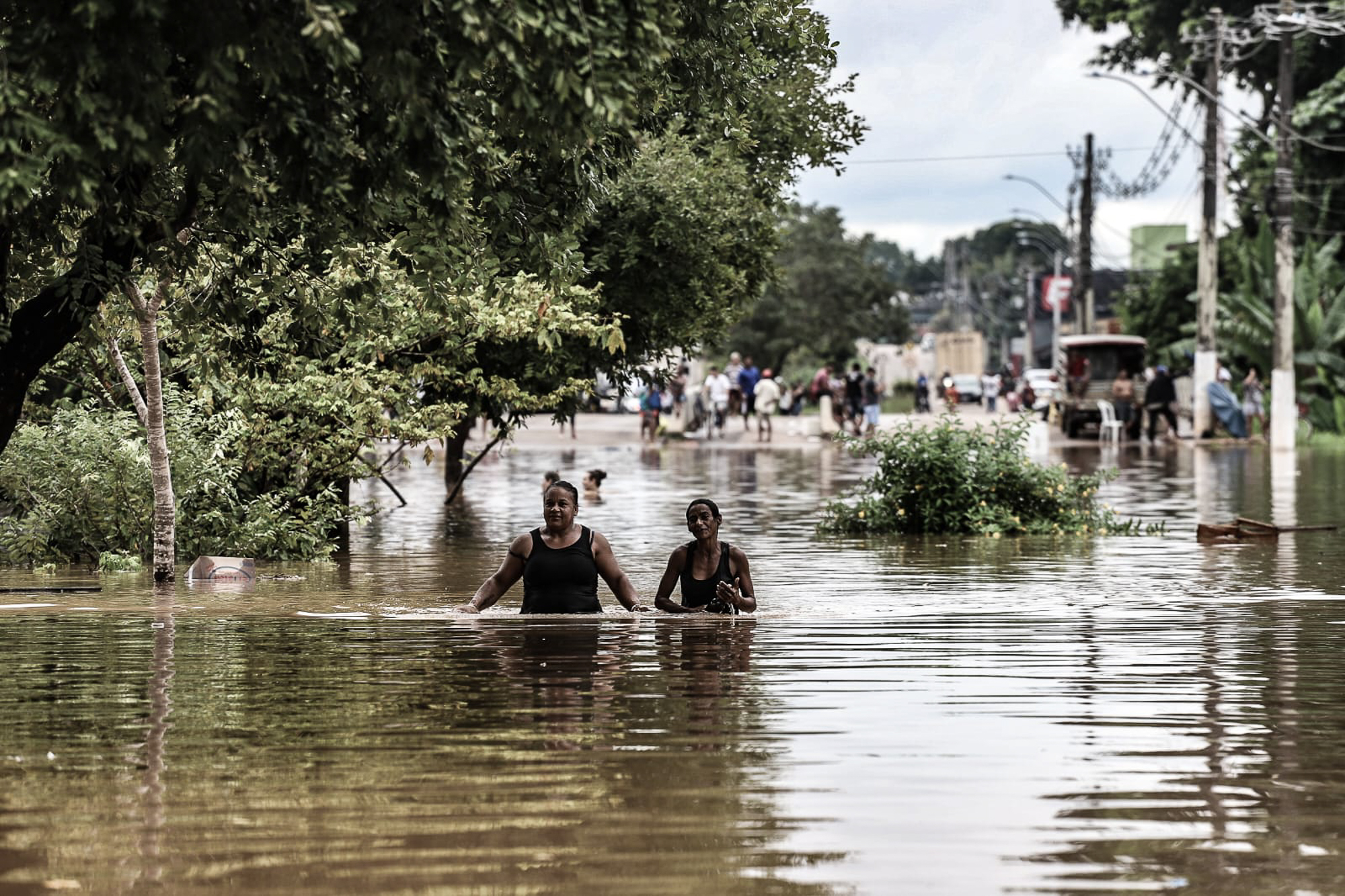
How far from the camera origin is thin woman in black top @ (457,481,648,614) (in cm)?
1252

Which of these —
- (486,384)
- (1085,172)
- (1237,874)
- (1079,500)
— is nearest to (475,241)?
(1237,874)

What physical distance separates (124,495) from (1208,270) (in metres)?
33.7

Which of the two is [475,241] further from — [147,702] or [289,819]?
[289,819]

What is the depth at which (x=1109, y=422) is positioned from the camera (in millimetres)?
47938

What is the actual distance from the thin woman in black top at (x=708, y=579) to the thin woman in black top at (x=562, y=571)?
1.08ft

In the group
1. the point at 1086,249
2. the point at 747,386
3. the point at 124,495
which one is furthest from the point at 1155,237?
the point at 124,495

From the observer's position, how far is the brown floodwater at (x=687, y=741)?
6516 millimetres

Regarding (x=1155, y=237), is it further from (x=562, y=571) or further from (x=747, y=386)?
(x=562, y=571)

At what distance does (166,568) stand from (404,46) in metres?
8.12

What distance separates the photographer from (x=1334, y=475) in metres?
32.5

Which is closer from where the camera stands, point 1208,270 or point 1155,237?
point 1208,270

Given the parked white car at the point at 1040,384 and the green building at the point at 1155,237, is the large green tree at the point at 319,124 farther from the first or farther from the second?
the green building at the point at 1155,237

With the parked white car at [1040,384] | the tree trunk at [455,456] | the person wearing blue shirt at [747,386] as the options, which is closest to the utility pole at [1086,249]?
the parked white car at [1040,384]

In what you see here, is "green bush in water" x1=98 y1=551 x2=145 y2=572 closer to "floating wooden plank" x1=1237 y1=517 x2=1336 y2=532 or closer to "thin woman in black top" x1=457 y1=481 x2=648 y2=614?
"thin woman in black top" x1=457 y1=481 x2=648 y2=614
